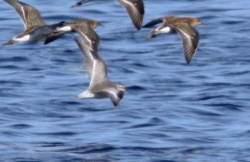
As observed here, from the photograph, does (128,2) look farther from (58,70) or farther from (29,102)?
→ (58,70)

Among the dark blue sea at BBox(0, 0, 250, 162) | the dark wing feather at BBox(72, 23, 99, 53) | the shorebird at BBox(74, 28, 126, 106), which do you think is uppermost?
the dark wing feather at BBox(72, 23, 99, 53)

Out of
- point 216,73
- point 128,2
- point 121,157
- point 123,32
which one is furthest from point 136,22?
point 123,32

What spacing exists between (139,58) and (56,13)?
3.15m

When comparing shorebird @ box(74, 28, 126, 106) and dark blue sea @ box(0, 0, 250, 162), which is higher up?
shorebird @ box(74, 28, 126, 106)

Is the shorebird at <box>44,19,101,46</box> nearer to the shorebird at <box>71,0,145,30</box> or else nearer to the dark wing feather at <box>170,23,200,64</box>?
the shorebird at <box>71,0,145,30</box>

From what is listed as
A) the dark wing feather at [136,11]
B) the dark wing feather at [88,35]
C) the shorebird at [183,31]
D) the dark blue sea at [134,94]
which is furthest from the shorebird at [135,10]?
the dark blue sea at [134,94]

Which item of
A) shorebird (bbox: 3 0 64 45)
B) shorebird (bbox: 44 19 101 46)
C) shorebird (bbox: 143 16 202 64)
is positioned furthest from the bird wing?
shorebird (bbox: 143 16 202 64)

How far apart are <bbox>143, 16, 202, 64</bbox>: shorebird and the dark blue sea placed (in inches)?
52.9

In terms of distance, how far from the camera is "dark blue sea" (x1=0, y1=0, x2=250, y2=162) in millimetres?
16344

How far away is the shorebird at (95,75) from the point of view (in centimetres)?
1262

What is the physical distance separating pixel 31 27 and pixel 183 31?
1847 millimetres

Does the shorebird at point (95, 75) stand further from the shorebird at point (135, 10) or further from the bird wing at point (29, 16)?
the bird wing at point (29, 16)

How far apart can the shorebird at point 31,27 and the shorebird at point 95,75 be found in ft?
1.22

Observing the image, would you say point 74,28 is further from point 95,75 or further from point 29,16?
point 29,16
